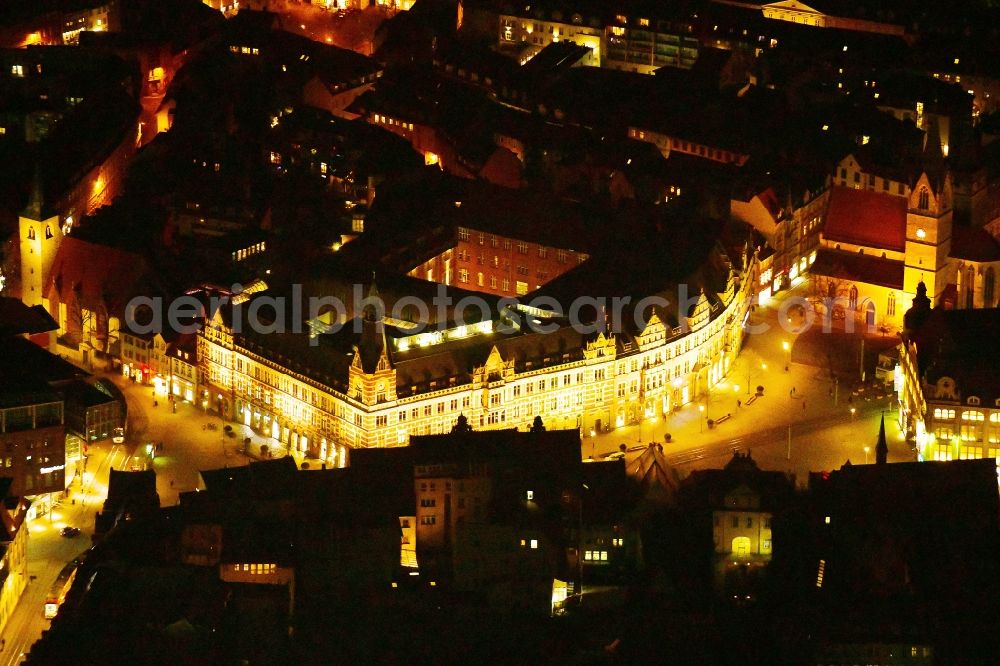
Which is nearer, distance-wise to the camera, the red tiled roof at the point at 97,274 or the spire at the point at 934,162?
the red tiled roof at the point at 97,274

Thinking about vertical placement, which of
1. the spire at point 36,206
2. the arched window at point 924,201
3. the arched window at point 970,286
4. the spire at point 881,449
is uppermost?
the spire at point 36,206

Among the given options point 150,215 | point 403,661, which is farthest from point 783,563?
point 150,215

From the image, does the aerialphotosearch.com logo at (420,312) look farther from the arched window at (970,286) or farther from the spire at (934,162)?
the arched window at (970,286)

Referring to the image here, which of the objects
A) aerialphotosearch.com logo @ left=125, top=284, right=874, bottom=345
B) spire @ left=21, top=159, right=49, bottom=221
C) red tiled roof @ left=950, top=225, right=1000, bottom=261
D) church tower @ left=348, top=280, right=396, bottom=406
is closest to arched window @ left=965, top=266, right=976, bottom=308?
red tiled roof @ left=950, top=225, right=1000, bottom=261

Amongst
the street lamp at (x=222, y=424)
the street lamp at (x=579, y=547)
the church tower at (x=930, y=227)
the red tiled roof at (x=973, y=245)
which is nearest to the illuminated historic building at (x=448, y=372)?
the street lamp at (x=222, y=424)

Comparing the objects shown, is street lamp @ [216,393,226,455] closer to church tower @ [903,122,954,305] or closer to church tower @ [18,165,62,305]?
church tower @ [18,165,62,305]

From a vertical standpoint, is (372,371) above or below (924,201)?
below

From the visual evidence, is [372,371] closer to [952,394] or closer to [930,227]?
[952,394]

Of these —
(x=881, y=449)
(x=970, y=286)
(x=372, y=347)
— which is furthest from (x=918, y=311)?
(x=372, y=347)
